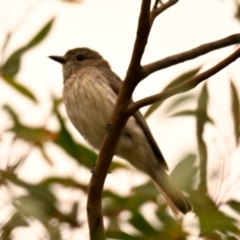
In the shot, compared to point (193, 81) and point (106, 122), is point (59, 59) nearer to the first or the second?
point (106, 122)

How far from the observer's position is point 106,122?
392cm

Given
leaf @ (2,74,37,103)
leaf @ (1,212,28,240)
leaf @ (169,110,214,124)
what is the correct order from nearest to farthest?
leaf @ (1,212,28,240)
leaf @ (169,110,214,124)
leaf @ (2,74,37,103)

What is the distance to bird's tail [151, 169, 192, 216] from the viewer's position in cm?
327

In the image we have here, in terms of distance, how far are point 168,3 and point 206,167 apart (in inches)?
27.6

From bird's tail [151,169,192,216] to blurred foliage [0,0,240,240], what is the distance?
9 centimetres

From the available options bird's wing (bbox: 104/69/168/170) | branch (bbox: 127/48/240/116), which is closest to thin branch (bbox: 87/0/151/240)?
branch (bbox: 127/48/240/116)

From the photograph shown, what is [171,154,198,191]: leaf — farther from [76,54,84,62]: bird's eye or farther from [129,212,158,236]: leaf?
[76,54,84,62]: bird's eye

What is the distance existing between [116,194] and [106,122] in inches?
37.8

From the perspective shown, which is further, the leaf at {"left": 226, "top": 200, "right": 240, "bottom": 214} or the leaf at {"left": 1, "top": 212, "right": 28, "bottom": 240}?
the leaf at {"left": 226, "top": 200, "right": 240, "bottom": 214}

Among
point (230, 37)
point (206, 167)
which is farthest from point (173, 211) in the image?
point (230, 37)

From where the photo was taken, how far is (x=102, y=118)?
3938 millimetres

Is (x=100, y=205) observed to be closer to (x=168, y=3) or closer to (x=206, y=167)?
(x=206, y=167)

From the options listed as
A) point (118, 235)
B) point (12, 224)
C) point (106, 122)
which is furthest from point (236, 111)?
point (12, 224)

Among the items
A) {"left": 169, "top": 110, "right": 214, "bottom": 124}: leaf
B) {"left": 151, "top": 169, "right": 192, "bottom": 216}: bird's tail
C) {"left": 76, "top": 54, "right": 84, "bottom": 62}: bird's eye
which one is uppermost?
{"left": 169, "top": 110, "right": 214, "bottom": 124}: leaf
